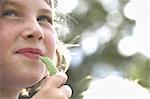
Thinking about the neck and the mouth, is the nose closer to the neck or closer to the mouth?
the mouth

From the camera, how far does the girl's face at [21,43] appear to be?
1012mm

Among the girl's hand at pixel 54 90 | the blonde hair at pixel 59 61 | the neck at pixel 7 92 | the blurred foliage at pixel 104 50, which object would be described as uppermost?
the girl's hand at pixel 54 90

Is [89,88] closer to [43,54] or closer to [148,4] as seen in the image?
[43,54]

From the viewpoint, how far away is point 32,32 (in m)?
1.03

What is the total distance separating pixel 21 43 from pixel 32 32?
1.5 inches

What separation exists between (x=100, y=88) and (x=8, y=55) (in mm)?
1148

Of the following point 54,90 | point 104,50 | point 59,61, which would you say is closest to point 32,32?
point 54,90

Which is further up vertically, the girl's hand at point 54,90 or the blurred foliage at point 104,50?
the girl's hand at point 54,90

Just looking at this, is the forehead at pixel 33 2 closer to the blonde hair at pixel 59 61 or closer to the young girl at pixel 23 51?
the young girl at pixel 23 51

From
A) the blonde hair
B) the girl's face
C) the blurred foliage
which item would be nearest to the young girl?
the girl's face

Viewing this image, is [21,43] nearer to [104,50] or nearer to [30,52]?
[30,52]

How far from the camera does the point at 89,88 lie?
78.7 inches

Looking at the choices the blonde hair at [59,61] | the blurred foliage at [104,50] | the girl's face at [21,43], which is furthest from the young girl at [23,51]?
the blurred foliage at [104,50]

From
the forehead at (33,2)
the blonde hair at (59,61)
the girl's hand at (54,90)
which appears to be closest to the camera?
the girl's hand at (54,90)
